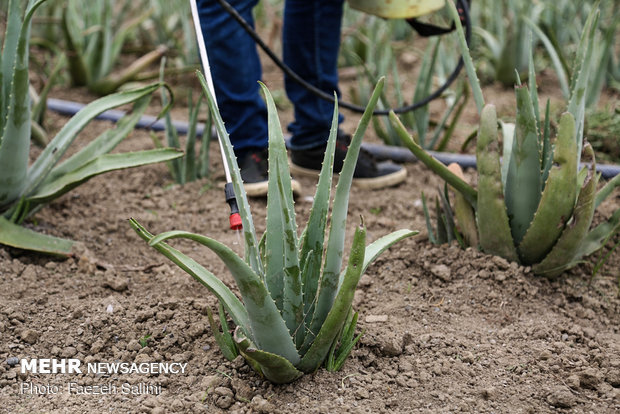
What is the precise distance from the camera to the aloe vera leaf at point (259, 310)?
1054mm

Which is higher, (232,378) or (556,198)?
(556,198)

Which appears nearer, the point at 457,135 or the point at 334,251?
the point at 334,251

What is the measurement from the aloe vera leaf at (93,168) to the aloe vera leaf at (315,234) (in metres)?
0.70

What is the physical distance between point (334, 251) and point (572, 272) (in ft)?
2.76

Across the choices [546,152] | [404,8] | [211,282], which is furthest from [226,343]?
[404,8]

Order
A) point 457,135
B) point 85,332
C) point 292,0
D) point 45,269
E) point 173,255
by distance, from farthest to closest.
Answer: point 457,135 < point 292,0 < point 45,269 < point 85,332 < point 173,255

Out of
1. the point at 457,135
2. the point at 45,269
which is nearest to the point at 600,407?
the point at 45,269

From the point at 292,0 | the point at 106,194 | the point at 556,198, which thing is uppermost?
the point at 292,0

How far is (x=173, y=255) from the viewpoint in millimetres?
1126

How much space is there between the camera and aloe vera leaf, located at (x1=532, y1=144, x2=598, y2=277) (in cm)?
153

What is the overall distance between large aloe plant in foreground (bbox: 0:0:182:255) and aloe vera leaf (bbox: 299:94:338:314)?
0.71m

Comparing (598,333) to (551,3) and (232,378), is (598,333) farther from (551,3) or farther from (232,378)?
(551,3)

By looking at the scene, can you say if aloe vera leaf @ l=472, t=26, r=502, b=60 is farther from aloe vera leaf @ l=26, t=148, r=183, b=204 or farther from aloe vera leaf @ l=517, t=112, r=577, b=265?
aloe vera leaf @ l=26, t=148, r=183, b=204

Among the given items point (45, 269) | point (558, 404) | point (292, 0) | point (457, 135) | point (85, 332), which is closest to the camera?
point (558, 404)
